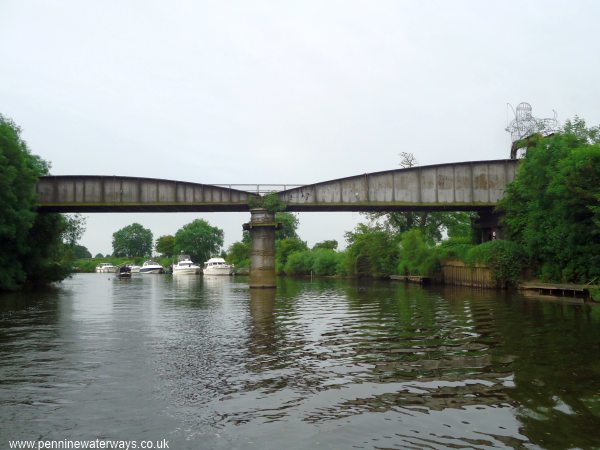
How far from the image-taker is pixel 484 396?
400 inches

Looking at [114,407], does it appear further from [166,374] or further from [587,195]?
[587,195]

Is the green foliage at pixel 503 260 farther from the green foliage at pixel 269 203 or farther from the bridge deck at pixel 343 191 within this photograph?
the green foliage at pixel 269 203

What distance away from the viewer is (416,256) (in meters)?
65.7

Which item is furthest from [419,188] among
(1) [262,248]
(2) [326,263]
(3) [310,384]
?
(2) [326,263]

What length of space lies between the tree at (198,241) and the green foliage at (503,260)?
130m

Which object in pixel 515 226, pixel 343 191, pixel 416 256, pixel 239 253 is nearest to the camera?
pixel 515 226

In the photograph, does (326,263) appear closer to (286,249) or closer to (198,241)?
(286,249)

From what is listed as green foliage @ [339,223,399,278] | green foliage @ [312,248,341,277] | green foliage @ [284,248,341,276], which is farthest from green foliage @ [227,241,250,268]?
green foliage @ [339,223,399,278]

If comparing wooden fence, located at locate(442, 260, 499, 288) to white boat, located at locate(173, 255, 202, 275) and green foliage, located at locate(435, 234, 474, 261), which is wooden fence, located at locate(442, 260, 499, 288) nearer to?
green foliage, located at locate(435, 234, 474, 261)

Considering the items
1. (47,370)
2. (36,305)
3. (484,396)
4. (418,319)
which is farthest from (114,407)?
(36,305)

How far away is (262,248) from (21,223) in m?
20.1

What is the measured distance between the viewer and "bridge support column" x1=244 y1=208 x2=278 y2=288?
169 feet

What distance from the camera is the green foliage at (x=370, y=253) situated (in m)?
77.3

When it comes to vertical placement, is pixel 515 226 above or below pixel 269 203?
below
